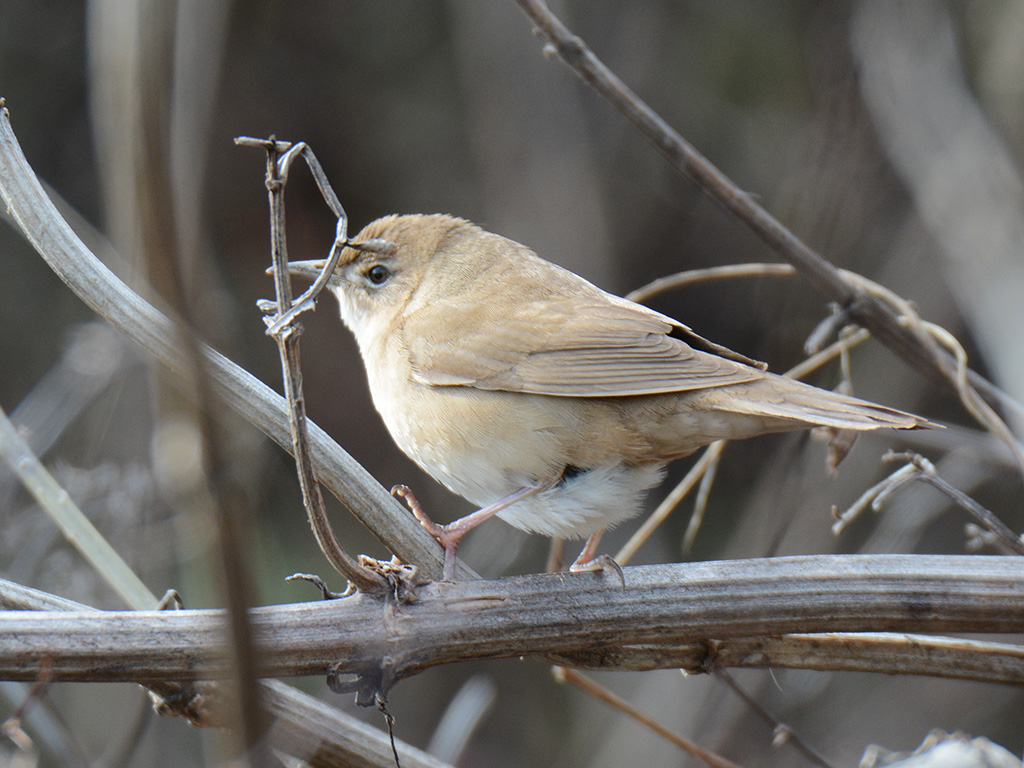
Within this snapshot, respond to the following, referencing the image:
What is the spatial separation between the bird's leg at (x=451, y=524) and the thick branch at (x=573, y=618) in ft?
0.57

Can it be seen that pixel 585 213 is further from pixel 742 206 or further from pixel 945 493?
pixel 945 493

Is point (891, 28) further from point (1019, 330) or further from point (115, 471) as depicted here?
point (115, 471)

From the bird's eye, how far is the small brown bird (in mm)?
379

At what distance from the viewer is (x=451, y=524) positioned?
212 centimetres

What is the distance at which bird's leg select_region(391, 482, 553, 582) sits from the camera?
6.19 ft

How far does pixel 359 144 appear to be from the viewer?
5430 millimetres

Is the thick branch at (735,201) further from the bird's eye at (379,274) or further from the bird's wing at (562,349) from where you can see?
the bird's eye at (379,274)

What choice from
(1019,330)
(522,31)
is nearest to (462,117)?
(522,31)

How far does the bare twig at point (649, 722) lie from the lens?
1.95 m

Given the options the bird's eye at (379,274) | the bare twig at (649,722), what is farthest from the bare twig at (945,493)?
the bird's eye at (379,274)

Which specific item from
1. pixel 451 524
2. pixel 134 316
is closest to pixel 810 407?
pixel 451 524

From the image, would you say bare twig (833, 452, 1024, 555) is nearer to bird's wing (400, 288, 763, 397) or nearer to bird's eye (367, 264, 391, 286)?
bird's wing (400, 288, 763, 397)

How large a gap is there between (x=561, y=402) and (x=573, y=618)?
2.58ft

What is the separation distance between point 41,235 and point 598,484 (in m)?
1.40
